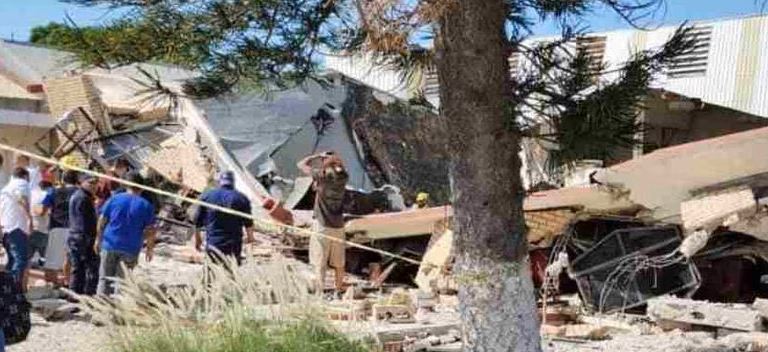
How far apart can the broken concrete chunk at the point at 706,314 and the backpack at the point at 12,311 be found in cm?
651

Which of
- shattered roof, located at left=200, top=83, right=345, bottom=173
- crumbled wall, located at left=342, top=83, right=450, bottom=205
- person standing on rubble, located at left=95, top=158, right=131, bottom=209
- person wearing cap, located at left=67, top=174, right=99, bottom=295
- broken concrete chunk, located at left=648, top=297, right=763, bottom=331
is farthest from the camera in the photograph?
shattered roof, located at left=200, top=83, right=345, bottom=173

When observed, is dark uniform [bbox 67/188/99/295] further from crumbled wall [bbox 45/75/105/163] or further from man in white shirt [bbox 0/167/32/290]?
crumbled wall [bbox 45/75/105/163]

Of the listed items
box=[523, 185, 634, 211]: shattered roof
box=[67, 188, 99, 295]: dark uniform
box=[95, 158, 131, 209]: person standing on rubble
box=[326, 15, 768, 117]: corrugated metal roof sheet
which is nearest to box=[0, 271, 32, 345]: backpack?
box=[67, 188, 99, 295]: dark uniform

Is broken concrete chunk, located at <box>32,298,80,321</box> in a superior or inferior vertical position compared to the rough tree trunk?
inferior

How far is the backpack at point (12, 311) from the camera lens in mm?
5402

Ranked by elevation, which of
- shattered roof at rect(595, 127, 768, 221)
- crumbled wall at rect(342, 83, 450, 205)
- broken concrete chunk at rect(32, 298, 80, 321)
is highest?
crumbled wall at rect(342, 83, 450, 205)

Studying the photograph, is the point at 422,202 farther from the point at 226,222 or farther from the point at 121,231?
the point at 121,231

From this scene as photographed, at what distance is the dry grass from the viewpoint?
19.5 feet

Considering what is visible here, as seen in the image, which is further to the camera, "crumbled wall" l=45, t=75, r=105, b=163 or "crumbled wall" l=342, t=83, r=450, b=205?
"crumbled wall" l=45, t=75, r=105, b=163

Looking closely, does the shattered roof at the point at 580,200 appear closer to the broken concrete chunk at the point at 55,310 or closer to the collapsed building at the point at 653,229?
the collapsed building at the point at 653,229

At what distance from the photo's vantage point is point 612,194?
1201cm

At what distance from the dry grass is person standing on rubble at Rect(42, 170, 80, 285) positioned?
602cm

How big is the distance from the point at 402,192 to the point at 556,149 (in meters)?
14.6

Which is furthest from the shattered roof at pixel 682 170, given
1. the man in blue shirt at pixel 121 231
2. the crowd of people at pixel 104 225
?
the man in blue shirt at pixel 121 231
